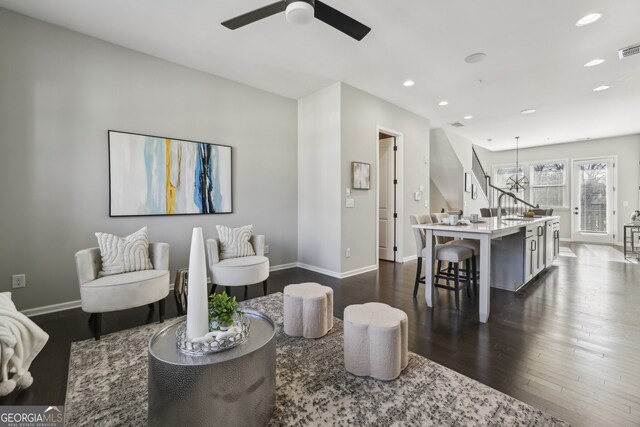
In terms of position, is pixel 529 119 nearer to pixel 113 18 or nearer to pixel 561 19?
pixel 561 19

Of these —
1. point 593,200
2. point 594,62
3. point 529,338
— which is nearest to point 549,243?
point 594,62

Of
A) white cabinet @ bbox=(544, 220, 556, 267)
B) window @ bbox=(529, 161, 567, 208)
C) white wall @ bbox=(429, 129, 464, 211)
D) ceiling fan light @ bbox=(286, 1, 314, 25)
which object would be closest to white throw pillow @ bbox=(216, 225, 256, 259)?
ceiling fan light @ bbox=(286, 1, 314, 25)

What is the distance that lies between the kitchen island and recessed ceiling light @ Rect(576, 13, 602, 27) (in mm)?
2150

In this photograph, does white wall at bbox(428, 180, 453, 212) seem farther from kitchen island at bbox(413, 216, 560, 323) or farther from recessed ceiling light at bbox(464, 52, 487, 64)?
recessed ceiling light at bbox(464, 52, 487, 64)

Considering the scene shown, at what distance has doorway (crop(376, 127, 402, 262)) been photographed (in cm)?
558

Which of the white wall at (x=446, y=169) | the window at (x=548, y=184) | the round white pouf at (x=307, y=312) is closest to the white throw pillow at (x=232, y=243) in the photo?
the round white pouf at (x=307, y=312)

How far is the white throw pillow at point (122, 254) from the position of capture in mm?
2756

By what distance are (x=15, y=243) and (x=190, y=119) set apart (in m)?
2.29

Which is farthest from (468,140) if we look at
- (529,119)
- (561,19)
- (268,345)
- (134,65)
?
(268,345)

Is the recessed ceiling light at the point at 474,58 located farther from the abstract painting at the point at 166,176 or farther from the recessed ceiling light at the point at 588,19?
the abstract painting at the point at 166,176

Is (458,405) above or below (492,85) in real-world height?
below

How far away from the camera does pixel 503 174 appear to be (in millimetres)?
10109

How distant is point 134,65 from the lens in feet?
11.5

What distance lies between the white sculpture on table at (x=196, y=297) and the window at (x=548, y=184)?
10.7 m
